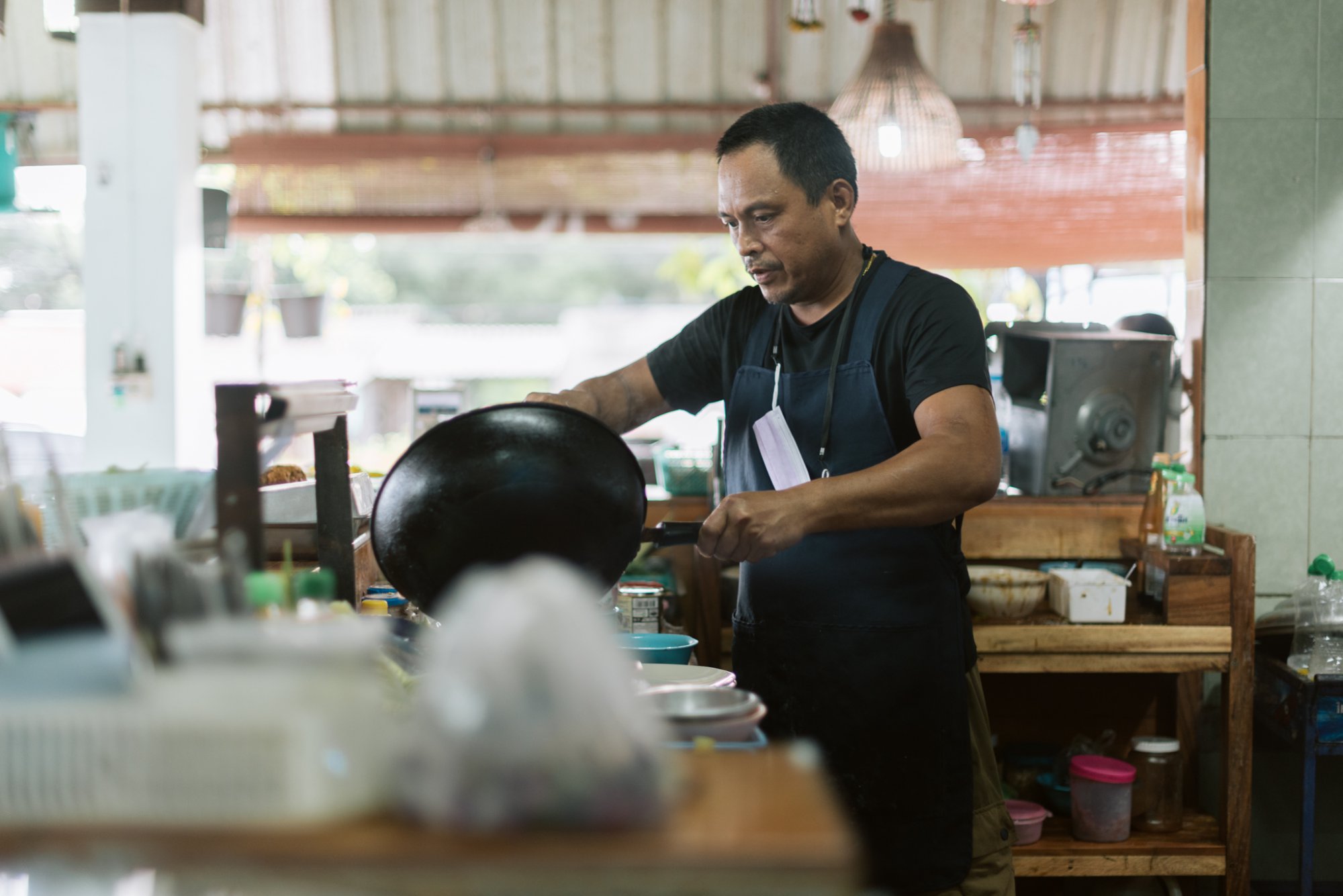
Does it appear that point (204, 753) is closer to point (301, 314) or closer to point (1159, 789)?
point (1159, 789)

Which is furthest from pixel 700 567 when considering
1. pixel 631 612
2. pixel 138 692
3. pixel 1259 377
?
pixel 138 692

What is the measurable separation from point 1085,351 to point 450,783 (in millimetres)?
2998

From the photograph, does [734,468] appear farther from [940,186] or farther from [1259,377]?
[940,186]

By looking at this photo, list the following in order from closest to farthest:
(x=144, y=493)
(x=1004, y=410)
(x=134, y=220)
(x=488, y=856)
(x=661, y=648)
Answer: (x=488, y=856), (x=144, y=493), (x=661, y=648), (x=1004, y=410), (x=134, y=220)

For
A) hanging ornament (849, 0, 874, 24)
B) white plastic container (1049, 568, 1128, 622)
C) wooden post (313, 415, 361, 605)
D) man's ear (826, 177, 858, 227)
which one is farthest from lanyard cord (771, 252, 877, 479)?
hanging ornament (849, 0, 874, 24)

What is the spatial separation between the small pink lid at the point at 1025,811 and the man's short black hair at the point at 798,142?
177 centimetres

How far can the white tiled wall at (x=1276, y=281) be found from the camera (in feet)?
10.7

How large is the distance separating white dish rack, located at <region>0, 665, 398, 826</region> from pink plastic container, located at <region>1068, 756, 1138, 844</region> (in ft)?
8.57

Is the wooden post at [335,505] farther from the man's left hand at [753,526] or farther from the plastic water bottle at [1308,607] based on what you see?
the plastic water bottle at [1308,607]

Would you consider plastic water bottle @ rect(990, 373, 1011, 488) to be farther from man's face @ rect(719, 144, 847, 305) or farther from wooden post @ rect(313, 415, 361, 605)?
wooden post @ rect(313, 415, 361, 605)

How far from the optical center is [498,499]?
1.43m

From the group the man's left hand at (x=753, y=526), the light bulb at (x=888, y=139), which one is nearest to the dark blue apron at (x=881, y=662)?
the man's left hand at (x=753, y=526)

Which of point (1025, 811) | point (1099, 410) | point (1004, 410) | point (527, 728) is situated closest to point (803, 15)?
point (1004, 410)

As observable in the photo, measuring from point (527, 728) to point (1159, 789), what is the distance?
2839 mm
